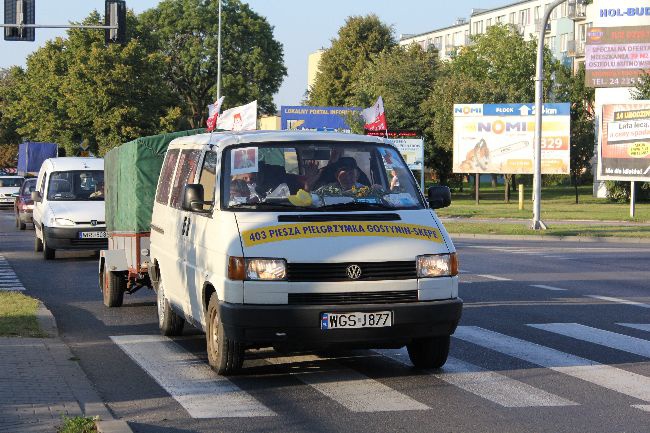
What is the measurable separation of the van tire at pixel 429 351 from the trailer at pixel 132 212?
4668mm

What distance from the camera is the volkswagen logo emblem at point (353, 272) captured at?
902 centimetres

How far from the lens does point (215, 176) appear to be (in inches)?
402

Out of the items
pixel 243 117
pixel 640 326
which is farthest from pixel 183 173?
pixel 243 117

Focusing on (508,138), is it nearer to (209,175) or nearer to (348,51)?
(209,175)

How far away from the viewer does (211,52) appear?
92.1 metres

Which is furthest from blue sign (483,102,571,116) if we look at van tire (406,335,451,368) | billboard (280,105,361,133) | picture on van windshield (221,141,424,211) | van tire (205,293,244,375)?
van tire (205,293,244,375)

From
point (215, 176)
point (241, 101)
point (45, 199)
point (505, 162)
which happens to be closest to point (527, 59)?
point (241, 101)

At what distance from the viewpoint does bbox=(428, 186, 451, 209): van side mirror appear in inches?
417

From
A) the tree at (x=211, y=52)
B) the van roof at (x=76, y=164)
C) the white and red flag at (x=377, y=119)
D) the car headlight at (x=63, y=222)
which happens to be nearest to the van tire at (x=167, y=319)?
the car headlight at (x=63, y=222)

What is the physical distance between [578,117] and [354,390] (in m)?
72.6

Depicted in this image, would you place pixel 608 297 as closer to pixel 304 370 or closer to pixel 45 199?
pixel 304 370

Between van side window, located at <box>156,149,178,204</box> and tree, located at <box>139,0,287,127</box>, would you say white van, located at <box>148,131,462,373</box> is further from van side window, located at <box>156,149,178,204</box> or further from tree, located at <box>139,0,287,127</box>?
tree, located at <box>139,0,287,127</box>

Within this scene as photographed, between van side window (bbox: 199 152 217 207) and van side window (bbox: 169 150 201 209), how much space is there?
0.29m

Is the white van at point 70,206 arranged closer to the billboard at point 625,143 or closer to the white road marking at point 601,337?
the white road marking at point 601,337
